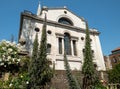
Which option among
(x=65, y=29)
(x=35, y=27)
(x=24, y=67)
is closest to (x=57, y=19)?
(x=65, y=29)

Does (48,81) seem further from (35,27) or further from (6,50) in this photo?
(35,27)

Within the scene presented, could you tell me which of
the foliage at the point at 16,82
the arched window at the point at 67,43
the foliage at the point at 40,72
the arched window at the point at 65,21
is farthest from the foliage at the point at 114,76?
the foliage at the point at 16,82

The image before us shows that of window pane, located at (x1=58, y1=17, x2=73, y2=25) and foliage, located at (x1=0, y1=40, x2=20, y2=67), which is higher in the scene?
window pane, located at (x1=58, y1=17, x2=73, y2=25)

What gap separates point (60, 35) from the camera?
2209cm

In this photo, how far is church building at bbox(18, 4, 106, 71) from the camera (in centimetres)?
1978

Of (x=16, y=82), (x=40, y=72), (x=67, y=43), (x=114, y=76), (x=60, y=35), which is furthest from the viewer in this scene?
(x=67, y=43)

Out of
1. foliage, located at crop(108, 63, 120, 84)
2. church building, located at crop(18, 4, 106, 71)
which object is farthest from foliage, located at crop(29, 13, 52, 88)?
foliage, located at crop(108, 63, 120, 84)

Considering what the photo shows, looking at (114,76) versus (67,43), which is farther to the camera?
(67,43)

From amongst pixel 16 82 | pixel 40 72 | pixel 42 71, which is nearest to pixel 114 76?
pixel 42 71

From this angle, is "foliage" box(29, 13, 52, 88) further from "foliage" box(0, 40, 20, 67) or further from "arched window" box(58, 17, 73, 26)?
"arched window" box(58, 17, 73, 26)

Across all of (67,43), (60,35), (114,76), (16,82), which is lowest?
(114,76)

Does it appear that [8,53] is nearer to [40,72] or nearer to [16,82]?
[16,82]

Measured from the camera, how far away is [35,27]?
20516 millimetres

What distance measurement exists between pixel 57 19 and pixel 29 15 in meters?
5.40
